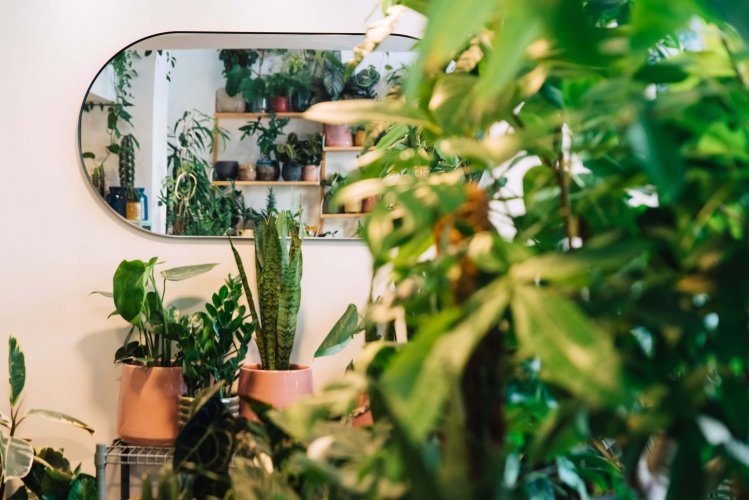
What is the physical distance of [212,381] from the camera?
2.14 m

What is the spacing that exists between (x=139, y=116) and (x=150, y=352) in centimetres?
81

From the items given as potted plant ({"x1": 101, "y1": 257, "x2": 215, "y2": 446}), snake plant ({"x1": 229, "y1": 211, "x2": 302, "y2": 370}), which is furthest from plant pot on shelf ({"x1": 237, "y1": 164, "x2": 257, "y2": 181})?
potted plant ({"x1": 101, "y1": 257, "x2": 215, "y2": 446})

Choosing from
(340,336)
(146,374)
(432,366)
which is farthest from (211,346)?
(432,366)

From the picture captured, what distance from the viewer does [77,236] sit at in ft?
7.79

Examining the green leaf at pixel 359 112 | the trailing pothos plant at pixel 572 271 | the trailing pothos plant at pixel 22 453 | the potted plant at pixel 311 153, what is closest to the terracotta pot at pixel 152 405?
the trailing pothos plant at pixel 22 453

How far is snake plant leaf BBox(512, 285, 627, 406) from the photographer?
1.31 feet

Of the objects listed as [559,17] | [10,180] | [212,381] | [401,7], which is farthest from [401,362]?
[10,180]

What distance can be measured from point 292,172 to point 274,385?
0.75 m

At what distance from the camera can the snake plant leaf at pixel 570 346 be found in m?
0.40

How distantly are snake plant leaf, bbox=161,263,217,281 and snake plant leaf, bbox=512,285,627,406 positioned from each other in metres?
1.78

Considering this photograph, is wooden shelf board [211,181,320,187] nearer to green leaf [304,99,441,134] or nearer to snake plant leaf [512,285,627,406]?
green leaf [304,99,441,134]

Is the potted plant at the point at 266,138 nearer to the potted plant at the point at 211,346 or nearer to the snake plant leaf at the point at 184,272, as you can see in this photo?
the snake plant leaf at the point at 184,272

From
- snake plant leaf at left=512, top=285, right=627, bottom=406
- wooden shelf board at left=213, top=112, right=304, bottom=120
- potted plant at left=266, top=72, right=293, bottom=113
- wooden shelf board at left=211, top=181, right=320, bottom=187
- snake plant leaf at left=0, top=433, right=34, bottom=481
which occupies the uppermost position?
potted plant at left=266, top=72, right=293, bottom=113

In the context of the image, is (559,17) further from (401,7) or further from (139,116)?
(139,116)
